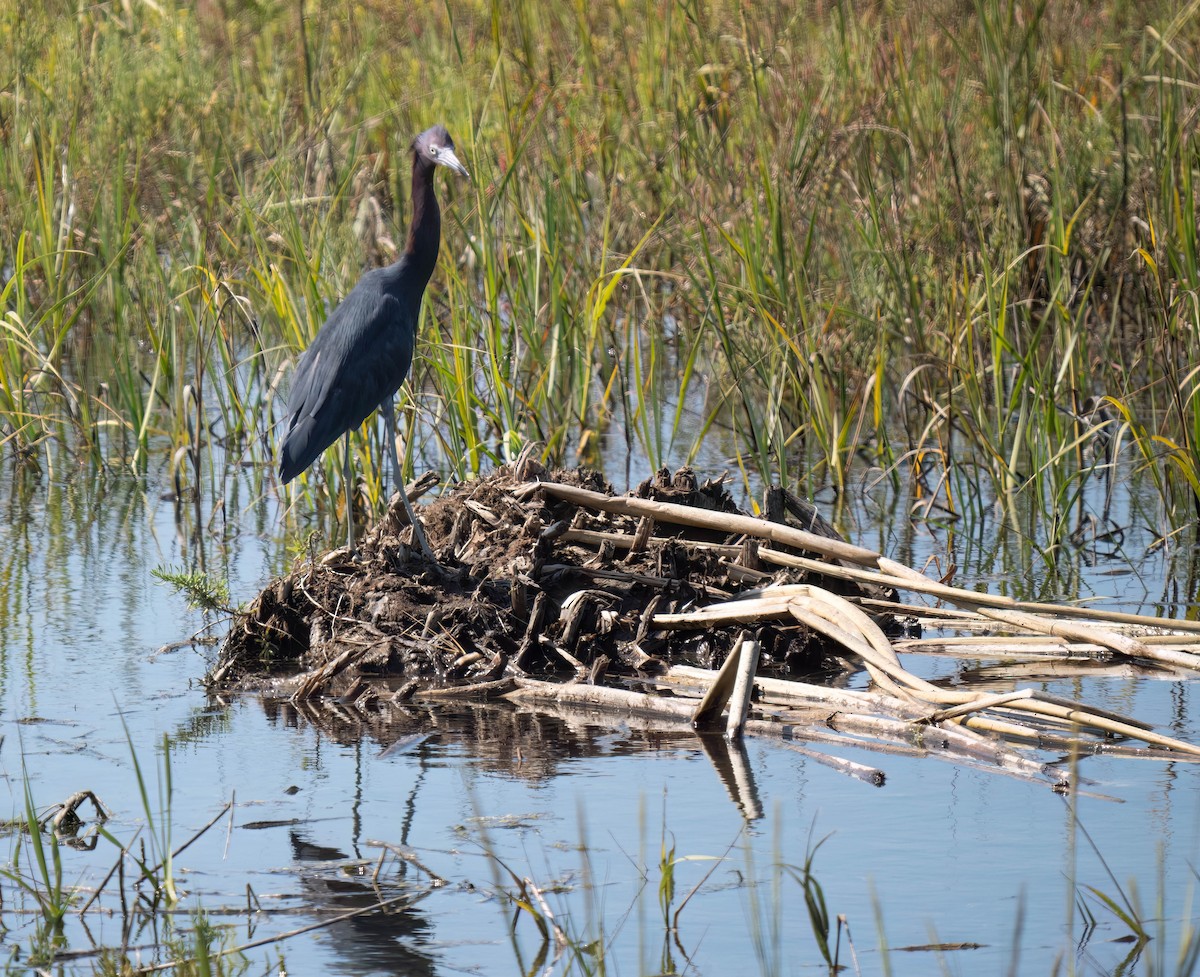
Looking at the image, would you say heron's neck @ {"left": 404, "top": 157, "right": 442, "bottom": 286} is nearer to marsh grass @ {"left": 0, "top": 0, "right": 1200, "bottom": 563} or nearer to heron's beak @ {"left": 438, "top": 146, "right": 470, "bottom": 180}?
heron's beak @ {"left": 438, "top": 146, "right": 470, "bottom": 180}

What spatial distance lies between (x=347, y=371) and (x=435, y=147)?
103cm

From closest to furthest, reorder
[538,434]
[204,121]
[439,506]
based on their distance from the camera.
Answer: [439,506] → [538,434] → [204,121]

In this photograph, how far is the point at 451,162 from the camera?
19.0 ft

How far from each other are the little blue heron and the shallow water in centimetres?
77

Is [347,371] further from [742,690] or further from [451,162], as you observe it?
[742,690]

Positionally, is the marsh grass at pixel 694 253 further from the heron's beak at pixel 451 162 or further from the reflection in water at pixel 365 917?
the reflection in water at pixel 365 917

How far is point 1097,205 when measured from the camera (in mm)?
8375

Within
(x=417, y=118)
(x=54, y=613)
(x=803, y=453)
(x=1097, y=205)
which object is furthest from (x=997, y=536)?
(x=417, y=118)

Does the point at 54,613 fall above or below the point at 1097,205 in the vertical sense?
below

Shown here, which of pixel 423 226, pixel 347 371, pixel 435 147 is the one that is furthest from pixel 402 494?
pixel 435 147

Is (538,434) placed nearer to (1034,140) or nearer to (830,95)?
(830,95)

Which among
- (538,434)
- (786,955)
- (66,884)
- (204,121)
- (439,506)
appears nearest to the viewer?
(786,955)

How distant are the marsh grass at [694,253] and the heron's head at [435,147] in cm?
36

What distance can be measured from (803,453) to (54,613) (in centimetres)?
344
